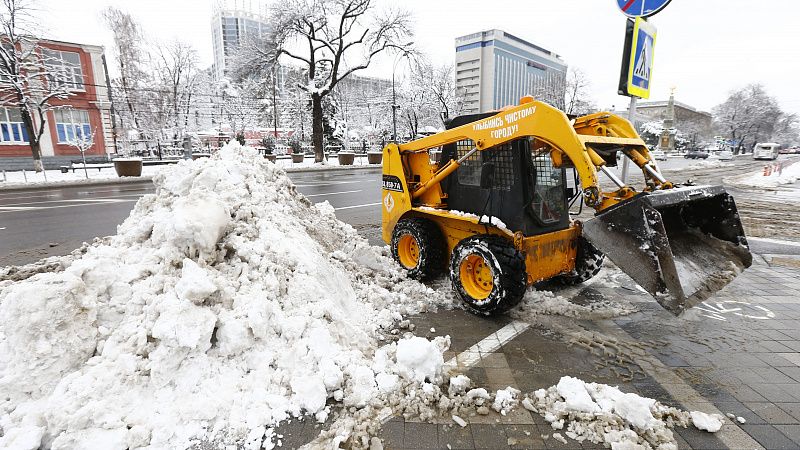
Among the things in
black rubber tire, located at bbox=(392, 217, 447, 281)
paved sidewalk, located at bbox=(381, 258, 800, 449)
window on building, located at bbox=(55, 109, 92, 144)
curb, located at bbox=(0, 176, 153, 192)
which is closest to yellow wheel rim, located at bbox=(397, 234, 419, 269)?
black rubber tire, located at bbox=(392, 217, 447, 281)

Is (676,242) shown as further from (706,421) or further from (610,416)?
(610,416)

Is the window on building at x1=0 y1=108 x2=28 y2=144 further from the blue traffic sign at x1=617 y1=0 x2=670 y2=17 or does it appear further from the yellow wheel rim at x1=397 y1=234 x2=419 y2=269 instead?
the blue traffic sign at x1=617 y1=0 x2=670 y2=17

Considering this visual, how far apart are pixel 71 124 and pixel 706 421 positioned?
125 feet

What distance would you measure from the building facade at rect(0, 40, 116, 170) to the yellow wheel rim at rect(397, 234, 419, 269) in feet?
99.6

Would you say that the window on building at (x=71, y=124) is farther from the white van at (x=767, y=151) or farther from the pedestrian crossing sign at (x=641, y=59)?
the white van at (x=767, y=151)

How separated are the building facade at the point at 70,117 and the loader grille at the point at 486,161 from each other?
31058 mm

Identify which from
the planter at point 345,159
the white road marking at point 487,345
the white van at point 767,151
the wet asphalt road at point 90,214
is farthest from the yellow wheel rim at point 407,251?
the white van at point 767,151

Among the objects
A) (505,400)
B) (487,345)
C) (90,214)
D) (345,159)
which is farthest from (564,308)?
(345,159)

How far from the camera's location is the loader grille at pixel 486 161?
14.1 feet

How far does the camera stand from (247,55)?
27062 millimetres

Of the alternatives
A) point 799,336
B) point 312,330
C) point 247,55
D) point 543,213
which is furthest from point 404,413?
point 247,55

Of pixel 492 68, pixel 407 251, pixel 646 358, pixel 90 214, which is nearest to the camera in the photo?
pixel 646 358

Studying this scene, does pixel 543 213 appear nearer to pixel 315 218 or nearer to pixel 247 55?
pixel 315 218

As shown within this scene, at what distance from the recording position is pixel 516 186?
423 centimetres
